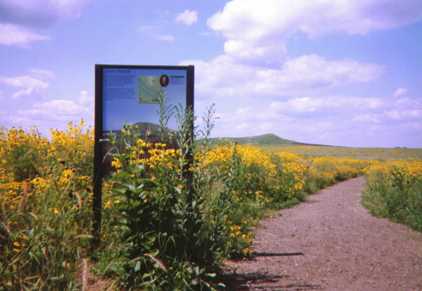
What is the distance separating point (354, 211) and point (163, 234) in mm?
8531

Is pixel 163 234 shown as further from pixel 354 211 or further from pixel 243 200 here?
pixel 354 211

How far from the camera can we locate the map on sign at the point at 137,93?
553 centimetres

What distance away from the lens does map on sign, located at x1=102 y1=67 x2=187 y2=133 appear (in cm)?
553

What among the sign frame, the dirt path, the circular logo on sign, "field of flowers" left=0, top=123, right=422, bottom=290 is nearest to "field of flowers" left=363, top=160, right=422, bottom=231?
the dirt path

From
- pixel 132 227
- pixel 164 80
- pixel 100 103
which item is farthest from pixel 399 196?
pixel 132 227

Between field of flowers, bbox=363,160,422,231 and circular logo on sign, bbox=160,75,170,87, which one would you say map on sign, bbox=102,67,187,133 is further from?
field of flowers, bbox=363,160,422,231

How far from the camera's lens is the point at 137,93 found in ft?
18.4

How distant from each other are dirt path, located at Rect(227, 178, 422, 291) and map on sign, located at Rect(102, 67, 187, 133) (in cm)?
217

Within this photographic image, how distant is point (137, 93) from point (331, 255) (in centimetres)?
377

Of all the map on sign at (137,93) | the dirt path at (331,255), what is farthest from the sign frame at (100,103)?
the dirt path at (331,255)

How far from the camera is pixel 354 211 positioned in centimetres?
1127

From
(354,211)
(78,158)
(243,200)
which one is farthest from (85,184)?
(354,211)

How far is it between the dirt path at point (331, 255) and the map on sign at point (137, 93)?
7.11 feet

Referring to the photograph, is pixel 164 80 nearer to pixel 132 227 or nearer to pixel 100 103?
pixel 100 103
